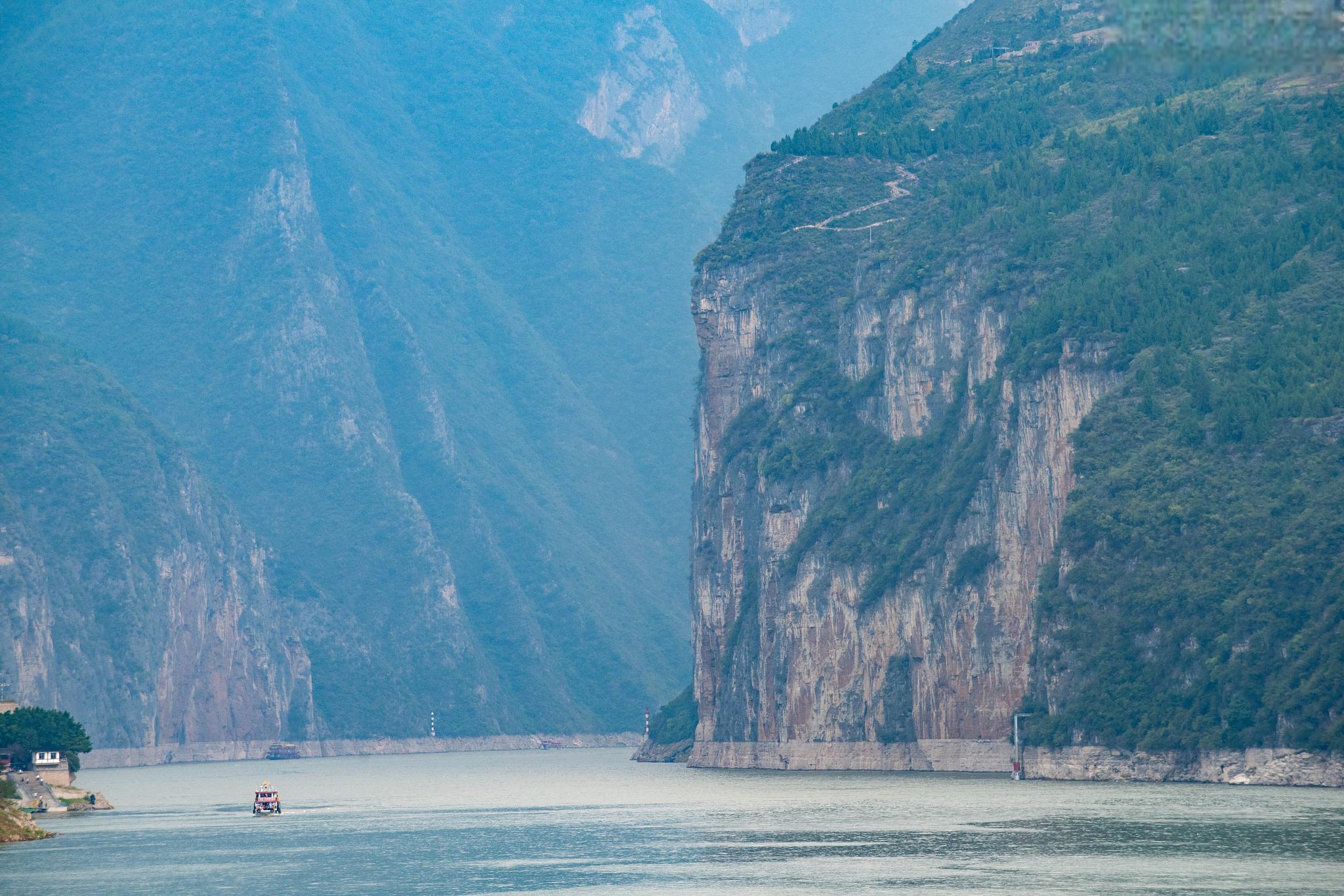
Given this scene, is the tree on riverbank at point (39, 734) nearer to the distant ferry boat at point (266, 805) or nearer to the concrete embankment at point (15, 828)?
the distant ferry boat at point (266, 805)

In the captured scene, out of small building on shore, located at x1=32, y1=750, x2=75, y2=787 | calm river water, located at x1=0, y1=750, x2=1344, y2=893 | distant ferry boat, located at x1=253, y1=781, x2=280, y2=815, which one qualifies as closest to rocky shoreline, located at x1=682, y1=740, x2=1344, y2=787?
calm river water, located at x1=0, y1=750, x2=1344, y2=893

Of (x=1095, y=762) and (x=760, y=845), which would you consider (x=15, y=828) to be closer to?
(x=760, y=845)

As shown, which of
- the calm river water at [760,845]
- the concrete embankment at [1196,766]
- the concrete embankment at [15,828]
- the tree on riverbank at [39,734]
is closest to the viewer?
Result: the calm river water at [760,845]

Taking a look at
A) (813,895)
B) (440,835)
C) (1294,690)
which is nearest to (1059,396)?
(1294,690)

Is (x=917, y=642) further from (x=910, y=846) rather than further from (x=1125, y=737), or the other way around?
(x=910, y=846)

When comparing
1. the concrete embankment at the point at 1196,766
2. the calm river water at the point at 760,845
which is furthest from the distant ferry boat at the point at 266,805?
the concrete embankment at the point at 1196,766

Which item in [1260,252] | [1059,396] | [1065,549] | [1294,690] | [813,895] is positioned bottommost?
[813,895]
